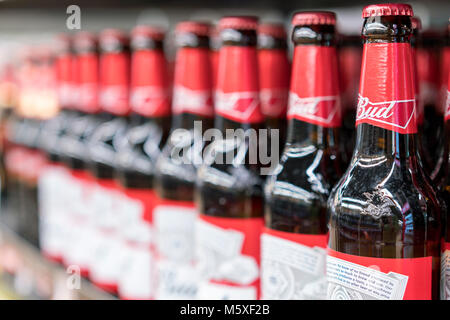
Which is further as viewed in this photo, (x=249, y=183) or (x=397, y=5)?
(x=249, y=183)

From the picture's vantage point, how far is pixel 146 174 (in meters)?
1.10

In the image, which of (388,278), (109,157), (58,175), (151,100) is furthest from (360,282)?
(58,175)

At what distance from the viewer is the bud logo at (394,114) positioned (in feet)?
2.03

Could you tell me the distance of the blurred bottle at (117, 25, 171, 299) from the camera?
106 cm

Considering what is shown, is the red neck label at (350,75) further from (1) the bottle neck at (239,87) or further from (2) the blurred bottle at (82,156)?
(2) the blurred bottle at (82,156)

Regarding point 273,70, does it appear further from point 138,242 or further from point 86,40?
point 86,40

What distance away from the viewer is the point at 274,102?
1.03 metres

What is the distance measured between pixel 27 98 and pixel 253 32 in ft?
4.31

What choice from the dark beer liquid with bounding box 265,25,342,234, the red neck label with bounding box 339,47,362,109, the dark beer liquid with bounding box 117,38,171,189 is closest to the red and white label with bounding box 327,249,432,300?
the dark beer liquid with bounding box 265,25,342,234

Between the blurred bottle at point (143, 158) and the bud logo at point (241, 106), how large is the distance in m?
0.28

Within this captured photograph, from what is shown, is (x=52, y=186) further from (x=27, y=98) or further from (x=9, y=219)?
(x=9, y=219)

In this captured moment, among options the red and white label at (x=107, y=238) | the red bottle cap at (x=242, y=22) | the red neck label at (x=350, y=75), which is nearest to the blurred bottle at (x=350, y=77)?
the red neck label at (x=350, y=75)

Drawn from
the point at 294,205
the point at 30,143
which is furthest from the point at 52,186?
the point at 294,205

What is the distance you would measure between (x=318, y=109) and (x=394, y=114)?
0.46 ft
